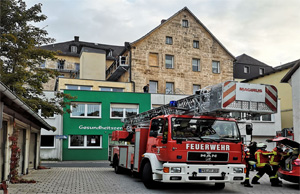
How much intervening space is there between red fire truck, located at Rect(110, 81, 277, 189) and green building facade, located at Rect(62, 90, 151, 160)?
1864 centimetres

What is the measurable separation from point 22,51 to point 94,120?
42.3 feet

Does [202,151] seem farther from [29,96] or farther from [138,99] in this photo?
[138,99]

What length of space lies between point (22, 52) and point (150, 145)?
9.85 m

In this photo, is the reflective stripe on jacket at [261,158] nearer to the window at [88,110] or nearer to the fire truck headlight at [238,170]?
the fire truck headlight at [238,170]

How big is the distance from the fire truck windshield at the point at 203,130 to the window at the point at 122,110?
806 inches

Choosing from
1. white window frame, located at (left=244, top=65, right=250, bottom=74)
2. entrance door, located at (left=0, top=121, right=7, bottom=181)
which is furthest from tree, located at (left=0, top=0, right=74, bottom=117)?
white window frame, located at (left=244, top=65, right=250, bottom=74)

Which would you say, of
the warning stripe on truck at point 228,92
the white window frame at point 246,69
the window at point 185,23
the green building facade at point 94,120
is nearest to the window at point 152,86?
the green building facade at point 94,120

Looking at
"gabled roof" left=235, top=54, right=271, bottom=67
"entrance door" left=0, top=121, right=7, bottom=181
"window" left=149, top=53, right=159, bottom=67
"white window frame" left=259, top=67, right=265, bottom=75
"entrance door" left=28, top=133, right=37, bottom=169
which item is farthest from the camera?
"gabled roof" left=235, top=54, right=271, bottom=67

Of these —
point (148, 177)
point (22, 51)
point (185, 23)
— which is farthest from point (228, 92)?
point (185, 23)

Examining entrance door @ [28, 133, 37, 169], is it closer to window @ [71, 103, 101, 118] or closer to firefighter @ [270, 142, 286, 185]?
window @ [71, 103, 101, 118]

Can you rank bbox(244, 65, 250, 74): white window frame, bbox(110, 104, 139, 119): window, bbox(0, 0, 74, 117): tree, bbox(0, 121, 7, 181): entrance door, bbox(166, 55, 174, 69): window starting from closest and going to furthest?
bbox(0, 121, 7, 181): entrance door → bbox(0, 0, 74, 117): tree → bbox(110, 104, 139, 119): window → bbox(166, 55, 174, 69): window → bbox(244, 65, 250, 74): white window frame

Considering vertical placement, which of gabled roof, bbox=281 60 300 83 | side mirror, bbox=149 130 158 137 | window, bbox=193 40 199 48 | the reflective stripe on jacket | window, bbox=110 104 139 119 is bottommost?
the reflective stripe on jacket

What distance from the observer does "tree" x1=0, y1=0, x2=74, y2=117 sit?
1684 cm

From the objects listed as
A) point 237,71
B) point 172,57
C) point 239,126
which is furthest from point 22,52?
point 237,71
